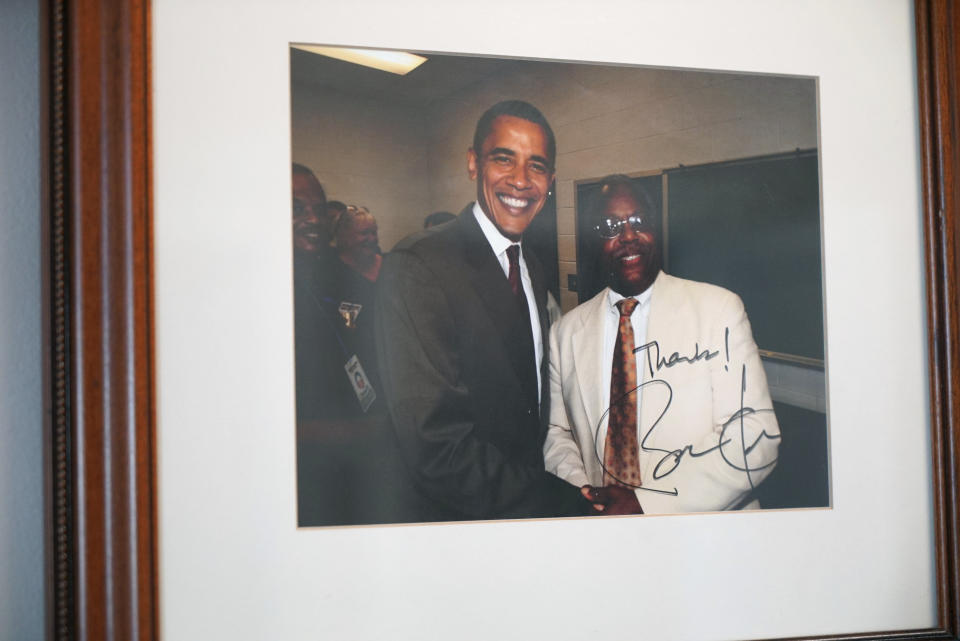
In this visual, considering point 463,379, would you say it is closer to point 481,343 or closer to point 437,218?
point 481,343

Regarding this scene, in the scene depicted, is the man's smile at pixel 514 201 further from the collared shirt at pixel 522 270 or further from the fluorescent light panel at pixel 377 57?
the fluorescent light panel at pixel 377 57

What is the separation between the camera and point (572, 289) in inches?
31.0

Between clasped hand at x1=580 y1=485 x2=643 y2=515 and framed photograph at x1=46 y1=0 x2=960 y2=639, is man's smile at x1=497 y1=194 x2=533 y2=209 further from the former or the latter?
clasped hand at x1=580 y1=485 x2=643 y2=515

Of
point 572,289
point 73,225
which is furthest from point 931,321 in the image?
point 73,225

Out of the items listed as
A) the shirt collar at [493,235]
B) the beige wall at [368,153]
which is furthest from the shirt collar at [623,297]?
the beige wall at [368,153]

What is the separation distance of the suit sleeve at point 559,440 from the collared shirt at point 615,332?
0.04 meters

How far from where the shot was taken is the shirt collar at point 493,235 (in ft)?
2.54

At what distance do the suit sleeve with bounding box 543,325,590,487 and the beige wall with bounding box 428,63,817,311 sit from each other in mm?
68

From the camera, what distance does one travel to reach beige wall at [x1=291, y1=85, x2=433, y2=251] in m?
0.74

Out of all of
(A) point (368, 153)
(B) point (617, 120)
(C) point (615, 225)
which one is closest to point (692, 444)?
(C) point (615, 225)

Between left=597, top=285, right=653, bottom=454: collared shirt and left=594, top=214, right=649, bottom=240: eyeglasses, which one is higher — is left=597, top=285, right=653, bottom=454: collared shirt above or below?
below

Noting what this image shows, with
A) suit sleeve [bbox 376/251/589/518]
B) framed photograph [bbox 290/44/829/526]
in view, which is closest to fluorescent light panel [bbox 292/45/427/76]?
framed photograph [bbox 290/44/829/526]

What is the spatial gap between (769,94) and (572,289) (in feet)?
1.18

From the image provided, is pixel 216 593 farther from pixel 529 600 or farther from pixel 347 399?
pixel 529 600
